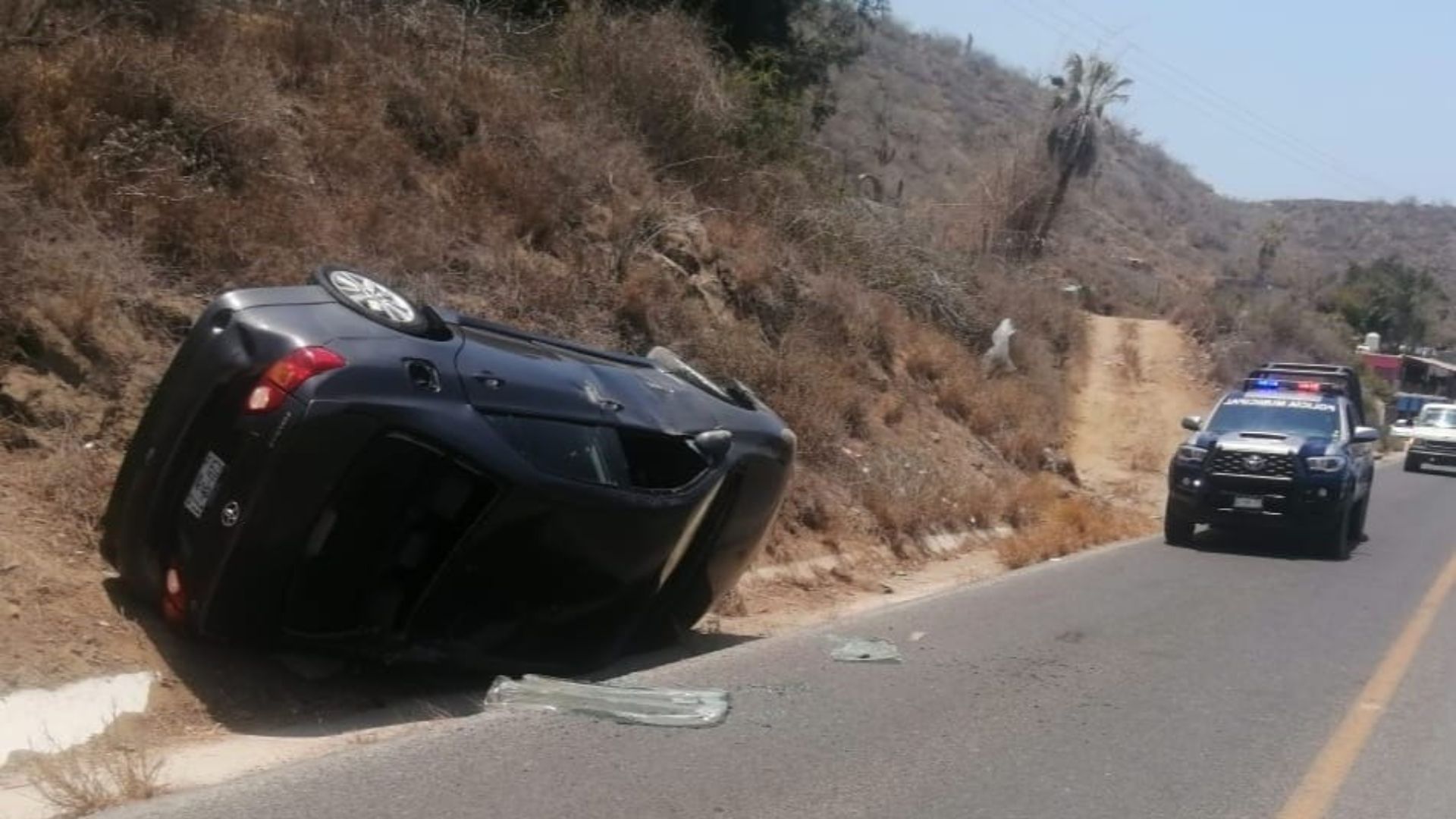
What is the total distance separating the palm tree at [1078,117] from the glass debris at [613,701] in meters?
41.6

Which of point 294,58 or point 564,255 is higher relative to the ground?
point 294,58

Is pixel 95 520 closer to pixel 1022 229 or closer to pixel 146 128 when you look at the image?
pixel 146 128

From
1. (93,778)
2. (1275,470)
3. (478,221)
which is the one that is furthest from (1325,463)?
(93,778)

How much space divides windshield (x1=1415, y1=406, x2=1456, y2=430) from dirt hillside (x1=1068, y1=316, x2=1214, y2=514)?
17.0ft

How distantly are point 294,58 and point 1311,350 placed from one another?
138 feet

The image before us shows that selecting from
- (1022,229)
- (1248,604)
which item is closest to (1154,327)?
(1022,229)

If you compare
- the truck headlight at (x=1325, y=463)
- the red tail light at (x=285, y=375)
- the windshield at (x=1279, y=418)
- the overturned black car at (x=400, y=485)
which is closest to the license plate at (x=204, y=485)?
the overturned black car at (x=400, y=485)

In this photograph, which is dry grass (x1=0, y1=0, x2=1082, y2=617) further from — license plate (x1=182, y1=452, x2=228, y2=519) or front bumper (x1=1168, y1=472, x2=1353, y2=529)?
front bumper (x1=1168, y1=472, x2=1353, y2=529)

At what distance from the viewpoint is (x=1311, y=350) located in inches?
1927

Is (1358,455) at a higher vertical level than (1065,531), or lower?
higher

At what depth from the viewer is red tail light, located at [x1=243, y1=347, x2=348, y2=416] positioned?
630 centimetres

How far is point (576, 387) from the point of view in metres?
7.50

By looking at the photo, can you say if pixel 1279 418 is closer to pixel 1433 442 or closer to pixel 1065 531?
pixel 1065 531

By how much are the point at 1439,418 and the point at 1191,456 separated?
936 inches
